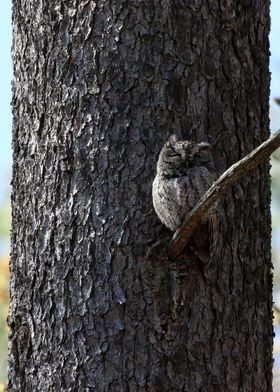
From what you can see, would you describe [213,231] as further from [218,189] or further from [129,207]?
[218,189]

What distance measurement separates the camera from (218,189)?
3.36 m

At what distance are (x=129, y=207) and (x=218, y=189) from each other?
52 cm

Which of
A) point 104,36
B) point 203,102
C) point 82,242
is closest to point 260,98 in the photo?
point 203,102

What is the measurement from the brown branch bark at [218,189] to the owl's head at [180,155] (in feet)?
0.88

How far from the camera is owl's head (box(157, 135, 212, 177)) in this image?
378cm

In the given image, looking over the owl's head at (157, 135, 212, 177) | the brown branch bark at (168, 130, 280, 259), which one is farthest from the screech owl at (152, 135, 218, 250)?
the brown branch bark at (168, 130, 280, 259)

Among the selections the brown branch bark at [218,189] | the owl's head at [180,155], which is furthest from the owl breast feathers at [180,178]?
the brown branch bark at [218,189]

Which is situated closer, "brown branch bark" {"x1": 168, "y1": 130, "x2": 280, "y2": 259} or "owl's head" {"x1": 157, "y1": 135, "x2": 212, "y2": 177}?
"brown branch bark" {"x1": 168, "y1": 130, "x2": 280, "y2": 259}

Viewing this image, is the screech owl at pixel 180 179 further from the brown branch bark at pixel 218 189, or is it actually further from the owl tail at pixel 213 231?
the brown branch bark at pixel 218 189

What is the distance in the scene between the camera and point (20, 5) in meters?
4.16

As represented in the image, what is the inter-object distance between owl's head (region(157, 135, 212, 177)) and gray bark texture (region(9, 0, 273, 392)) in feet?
0.16

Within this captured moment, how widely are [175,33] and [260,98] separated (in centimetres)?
48

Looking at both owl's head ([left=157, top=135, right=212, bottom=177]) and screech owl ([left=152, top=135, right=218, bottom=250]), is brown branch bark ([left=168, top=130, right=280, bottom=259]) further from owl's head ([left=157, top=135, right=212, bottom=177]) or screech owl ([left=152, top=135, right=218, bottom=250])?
owl's head ([left=157, top=135, right=212, bottom=177])

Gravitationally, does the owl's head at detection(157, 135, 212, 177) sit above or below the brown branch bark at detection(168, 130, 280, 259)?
above
